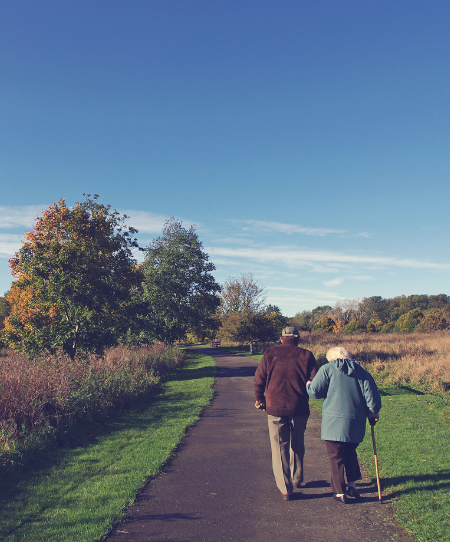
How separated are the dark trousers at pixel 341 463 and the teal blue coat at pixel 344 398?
15cm

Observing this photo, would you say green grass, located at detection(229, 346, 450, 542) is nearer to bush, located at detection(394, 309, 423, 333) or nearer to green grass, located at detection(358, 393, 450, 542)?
green grass, located at detection(358, 393, 450, 542)

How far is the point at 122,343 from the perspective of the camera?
80.1ft

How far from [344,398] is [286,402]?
71cm

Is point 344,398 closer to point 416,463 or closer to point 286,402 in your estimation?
point 286,402

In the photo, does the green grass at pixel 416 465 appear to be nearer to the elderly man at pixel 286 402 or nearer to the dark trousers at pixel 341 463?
the dark trousers at pixel 341 463

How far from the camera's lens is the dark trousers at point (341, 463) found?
4891 mm

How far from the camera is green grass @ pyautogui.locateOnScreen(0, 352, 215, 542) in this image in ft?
14.3

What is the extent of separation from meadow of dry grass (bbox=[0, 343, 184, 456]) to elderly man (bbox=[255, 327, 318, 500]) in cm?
443

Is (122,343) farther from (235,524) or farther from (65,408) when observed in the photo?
(235,524)

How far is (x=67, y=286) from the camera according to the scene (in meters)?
16.9

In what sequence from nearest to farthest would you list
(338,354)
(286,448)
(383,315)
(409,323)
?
(338,354), (286,448), (409,323), (383,315)

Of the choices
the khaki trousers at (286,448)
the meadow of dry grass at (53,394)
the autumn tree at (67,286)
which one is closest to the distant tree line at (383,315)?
the autumn tree at (67,286)

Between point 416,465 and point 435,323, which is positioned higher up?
point 435,323

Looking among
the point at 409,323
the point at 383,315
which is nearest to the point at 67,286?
the point at 409,323
